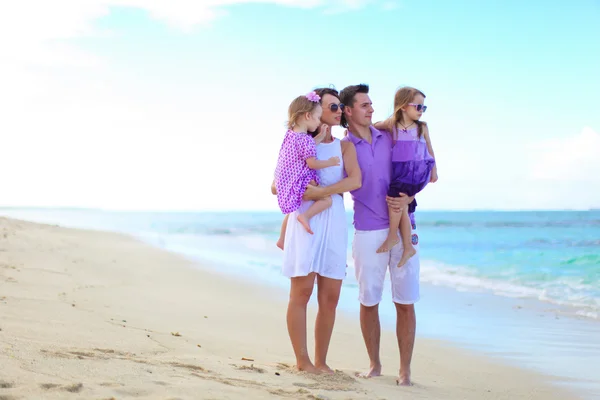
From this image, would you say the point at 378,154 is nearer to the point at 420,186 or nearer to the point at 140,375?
the point at 420,186

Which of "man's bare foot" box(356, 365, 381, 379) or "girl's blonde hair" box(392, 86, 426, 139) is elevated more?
"girl's blonde hair" box(392, 86, 426, 139)

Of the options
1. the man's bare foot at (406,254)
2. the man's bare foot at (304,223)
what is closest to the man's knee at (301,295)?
the man's bare foot at (304,223)

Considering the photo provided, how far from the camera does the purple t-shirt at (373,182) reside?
3.98 meters

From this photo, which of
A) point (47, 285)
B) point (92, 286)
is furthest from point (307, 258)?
point (92, 286)

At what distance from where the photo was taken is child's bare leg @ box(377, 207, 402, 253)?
12.7 ft

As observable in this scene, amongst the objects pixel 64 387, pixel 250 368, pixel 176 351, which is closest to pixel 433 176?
pixel 250 368

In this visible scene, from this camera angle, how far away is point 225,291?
863 centimetres

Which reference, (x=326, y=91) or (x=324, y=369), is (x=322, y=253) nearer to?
(x=324, y=369)

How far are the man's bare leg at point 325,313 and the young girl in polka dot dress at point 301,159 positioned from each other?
378 mm

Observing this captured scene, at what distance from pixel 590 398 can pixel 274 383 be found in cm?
226

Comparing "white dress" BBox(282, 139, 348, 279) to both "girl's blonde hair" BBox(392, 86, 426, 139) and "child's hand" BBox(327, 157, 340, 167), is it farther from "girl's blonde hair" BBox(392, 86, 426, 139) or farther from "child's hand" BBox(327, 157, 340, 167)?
"girl's blonde hair" BBox(392, 86, 426, 139)

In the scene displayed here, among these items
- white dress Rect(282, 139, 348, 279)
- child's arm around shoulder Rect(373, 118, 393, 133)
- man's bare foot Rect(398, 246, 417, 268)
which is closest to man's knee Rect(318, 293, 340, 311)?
white dress Rect(282, 139, 348, 279)

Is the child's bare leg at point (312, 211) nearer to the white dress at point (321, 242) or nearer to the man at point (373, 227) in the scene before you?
the white dress at point (321, 242)

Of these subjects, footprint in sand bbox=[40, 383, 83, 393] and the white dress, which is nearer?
footprint in sand bbox=[40, 383, 83, 393]
